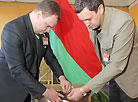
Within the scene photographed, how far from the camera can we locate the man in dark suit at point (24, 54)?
39.3 inches

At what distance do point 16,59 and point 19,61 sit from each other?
23 millimetres

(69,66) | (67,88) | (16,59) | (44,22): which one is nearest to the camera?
(16,59)

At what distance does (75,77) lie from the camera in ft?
6.61

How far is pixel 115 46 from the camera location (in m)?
1.04

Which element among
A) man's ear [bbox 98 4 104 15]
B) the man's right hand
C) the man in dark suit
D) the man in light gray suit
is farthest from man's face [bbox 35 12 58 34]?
the man's right hand

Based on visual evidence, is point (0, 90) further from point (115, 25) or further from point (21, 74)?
point (115, 25)

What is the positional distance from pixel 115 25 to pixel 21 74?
0.70m

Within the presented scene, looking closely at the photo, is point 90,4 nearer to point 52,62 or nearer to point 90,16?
point 90,16

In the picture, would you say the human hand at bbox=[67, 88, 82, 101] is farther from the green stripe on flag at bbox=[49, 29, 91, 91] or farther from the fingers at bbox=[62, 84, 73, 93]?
the green stripe on flag at bbox=[49, 29, 91, 91]

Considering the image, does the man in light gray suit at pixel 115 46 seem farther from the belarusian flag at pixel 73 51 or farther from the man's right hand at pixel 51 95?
the belarusian flag at pixel 73 51

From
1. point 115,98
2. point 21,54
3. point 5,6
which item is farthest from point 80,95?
point 5,6

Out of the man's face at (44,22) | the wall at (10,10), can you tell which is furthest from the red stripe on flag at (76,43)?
the wall at (10,10)

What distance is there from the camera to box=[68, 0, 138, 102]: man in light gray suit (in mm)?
1006

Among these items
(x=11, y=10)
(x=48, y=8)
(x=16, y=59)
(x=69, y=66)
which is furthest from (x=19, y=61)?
(x=11, y=10)
